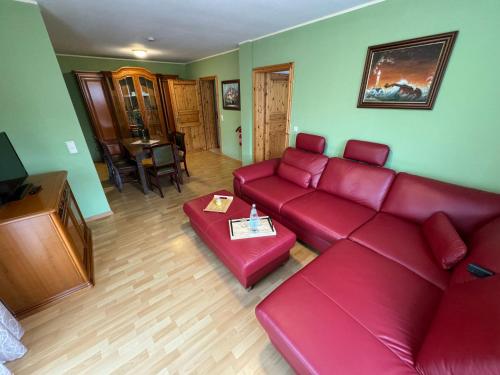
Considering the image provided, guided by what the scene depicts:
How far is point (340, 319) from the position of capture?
3.42ft

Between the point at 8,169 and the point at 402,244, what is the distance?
3136 mm

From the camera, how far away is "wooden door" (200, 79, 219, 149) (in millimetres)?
5480

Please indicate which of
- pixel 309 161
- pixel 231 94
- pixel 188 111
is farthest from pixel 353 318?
pixel 188 111

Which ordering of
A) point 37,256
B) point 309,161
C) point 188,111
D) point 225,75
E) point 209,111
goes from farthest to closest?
point 209,111, point 188,111, point 225,75, point 309,161, point 37,256

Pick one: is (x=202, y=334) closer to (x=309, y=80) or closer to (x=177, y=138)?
(x=309, y=80)

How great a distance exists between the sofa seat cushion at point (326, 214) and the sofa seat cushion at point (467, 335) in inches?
32.1

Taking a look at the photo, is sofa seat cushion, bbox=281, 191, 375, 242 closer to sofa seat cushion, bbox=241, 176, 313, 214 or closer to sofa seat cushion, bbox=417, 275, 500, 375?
sofa seat cushion, bbox=241, 176, 313, 214

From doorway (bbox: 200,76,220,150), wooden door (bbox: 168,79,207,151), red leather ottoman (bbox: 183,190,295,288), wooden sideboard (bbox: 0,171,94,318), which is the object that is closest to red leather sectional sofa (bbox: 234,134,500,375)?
red leather ottoman (bbox: 183,190,295,288)

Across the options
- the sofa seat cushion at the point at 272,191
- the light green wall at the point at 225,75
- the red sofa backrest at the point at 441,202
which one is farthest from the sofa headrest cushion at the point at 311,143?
the light green wall at the point at 225,75

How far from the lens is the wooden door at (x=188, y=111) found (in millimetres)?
5102

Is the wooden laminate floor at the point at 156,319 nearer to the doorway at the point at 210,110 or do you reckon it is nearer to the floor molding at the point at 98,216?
the floor molding at the point at 98,216

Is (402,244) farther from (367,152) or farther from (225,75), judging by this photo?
(225,75)

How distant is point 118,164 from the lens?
348cm

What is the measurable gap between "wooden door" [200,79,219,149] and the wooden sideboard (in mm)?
4465
